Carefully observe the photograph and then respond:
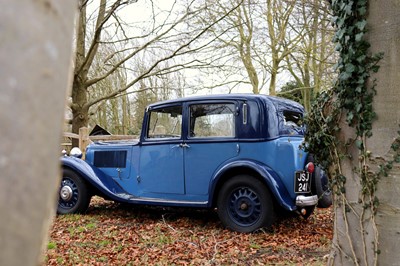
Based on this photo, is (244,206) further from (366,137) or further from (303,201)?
(366,137)

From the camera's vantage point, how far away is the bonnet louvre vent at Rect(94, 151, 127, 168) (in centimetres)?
643

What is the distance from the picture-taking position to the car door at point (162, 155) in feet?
18.8

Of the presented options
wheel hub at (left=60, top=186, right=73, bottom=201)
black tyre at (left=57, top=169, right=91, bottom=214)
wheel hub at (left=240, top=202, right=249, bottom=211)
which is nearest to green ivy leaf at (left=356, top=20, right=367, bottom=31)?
wheel hub at (left=240, top=202, right=249, bottom=211)

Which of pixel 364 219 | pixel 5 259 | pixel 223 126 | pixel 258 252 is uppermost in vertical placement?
pixel 223 126

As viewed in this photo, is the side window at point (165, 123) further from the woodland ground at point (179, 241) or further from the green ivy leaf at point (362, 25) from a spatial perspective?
the green ivy leaf at point (362, 25)

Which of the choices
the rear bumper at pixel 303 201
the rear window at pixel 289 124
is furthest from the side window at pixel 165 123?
the rear bumper at pixel 303 201

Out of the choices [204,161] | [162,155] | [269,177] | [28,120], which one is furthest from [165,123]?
[28,120]

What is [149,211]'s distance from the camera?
6.72 metres

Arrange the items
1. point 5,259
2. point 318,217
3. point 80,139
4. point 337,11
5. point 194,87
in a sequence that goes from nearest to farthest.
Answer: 1. point 5,259
2. point 337,11
3. point 318,217
4. point 80,139
5. point 194,87

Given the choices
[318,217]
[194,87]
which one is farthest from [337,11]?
[194,87]

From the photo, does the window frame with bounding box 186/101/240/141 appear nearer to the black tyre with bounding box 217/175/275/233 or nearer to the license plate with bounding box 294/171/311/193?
the black tyre with bounding box 217/175/275/233

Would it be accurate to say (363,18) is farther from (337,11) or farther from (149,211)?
(149,211)

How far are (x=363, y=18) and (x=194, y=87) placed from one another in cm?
1242

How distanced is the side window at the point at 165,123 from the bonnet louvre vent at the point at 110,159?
66 centimetres
